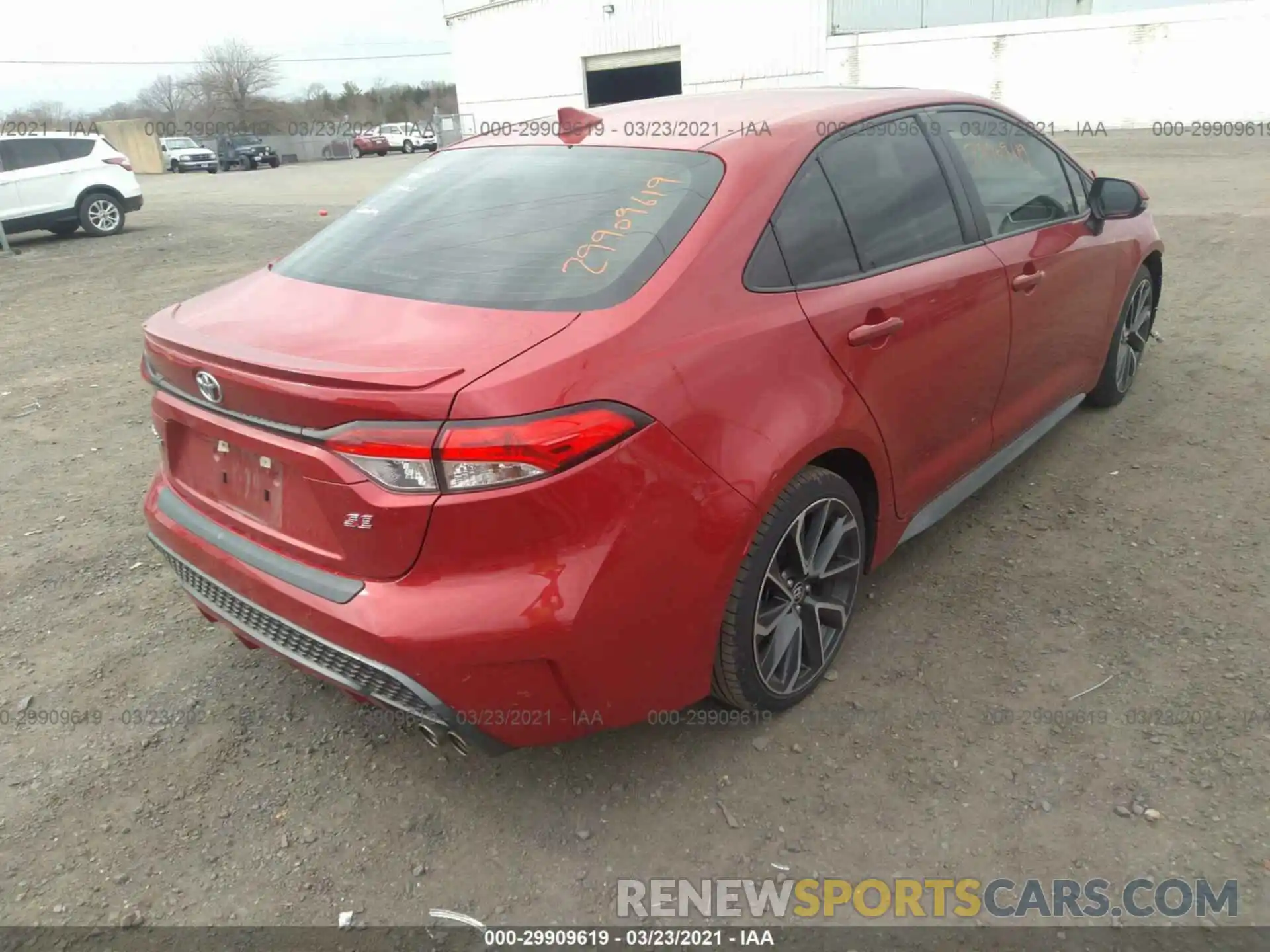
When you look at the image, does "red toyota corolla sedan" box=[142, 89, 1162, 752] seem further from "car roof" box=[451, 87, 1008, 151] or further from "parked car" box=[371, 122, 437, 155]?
"parked car" box=[371, 122, 437, 155]

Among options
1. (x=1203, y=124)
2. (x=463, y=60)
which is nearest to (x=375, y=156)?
(x=463, y=60)

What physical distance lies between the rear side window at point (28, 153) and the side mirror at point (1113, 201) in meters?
14.6

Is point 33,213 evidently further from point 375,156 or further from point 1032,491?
point 375,156

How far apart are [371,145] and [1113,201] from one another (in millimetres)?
42016

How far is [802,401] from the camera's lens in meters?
2.30

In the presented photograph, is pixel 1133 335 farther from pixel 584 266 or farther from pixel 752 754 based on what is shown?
pixel 584 266

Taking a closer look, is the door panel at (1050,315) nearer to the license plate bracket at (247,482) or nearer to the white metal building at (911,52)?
the license plate bracket at (247,482)

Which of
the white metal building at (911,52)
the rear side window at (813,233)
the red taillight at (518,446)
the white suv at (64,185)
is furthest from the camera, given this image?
the white metal building at (911,52)

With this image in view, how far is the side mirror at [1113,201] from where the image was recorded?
3.72 metres

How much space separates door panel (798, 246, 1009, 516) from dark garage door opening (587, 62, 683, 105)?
29.6 meters

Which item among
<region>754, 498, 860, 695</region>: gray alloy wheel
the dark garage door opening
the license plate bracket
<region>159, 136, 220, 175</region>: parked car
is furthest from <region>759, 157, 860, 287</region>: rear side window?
<region>159, 136, 220, 175</region>: parked car

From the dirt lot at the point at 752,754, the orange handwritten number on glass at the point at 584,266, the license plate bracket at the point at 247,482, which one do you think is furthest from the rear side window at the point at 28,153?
the orange handwritten number on glass at the point at 584,266

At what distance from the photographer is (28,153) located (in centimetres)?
1297

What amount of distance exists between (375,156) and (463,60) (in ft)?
25.9
